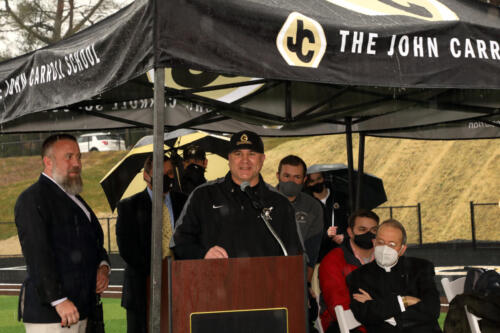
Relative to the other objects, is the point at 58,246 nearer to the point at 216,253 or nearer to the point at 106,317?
the point at 216,253

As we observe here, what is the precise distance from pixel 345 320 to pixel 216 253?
4.43 feet

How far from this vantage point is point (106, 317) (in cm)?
1216

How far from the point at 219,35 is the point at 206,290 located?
1.37 metres

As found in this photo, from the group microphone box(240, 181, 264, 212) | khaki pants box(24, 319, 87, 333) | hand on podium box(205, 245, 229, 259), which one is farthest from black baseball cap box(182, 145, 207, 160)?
hand on podium box(205, 245, 229, 259)

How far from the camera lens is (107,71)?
165 inches

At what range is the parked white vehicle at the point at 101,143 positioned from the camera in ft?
186

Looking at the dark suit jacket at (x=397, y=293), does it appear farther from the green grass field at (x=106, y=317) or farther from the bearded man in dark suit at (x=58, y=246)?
the green grass field at (x=106, y=317)

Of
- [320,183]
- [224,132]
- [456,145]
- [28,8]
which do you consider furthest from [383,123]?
[28,8]

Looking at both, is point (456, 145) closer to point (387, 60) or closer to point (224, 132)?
point (224, 132)

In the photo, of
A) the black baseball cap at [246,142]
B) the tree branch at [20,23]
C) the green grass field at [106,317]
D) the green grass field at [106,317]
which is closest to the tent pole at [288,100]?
the black baseball cap at [246,142]

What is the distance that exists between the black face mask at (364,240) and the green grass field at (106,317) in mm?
5792

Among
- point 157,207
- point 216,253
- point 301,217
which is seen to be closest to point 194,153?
point 301,217

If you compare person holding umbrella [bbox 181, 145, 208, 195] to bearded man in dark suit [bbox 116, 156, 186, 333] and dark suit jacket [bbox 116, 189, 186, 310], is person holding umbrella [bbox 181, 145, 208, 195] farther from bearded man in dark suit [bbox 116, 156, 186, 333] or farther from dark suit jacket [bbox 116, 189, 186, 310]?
dark suit jacket [bbox 116, 189, 186, 310]

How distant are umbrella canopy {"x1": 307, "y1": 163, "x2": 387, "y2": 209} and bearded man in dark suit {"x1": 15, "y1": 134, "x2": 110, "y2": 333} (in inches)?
204
